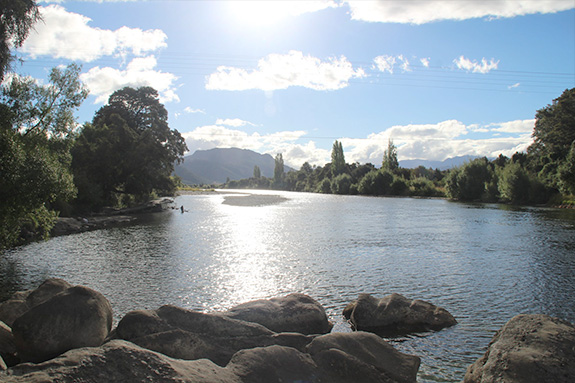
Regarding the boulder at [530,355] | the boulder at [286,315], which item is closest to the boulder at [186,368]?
the boulder at [530,355]

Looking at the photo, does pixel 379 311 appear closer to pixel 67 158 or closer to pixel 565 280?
pixel 565 280

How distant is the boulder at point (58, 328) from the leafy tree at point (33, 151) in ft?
39.0

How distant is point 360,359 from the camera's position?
889cm

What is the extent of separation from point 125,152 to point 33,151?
44.6 metres

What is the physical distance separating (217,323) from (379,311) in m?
6.06

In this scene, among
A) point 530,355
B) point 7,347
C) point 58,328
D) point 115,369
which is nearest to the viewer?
point 115,369

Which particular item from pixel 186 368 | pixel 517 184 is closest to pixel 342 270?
pixel 186 368

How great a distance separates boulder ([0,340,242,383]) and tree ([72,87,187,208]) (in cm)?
5267

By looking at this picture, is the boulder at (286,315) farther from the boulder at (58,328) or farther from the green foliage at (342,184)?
the green foliage at (342,184)

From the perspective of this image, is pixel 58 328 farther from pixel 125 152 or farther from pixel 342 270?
pixel 125 152

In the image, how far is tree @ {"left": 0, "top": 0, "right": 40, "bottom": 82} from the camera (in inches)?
800

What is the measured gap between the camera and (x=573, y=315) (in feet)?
48.7

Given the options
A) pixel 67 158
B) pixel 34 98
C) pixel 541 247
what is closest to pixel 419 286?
pixel 541 247

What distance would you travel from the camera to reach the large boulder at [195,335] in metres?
Result: 9.33
